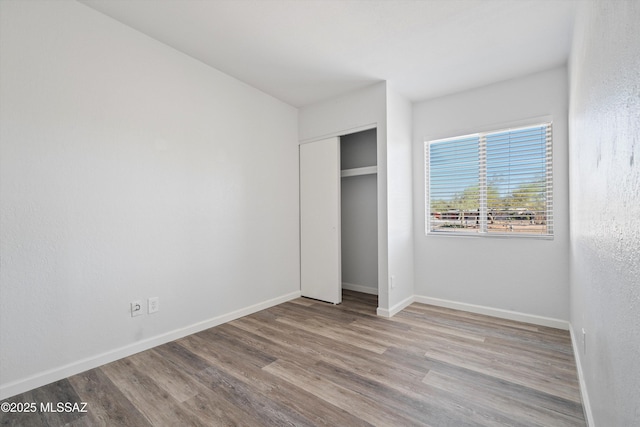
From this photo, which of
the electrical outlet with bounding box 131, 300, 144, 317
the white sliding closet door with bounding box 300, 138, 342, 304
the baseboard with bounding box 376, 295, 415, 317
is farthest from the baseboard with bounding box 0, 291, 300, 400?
the baseboard with bounding box 376, 295, 415, 317

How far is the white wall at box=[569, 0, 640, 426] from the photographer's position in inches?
28.2

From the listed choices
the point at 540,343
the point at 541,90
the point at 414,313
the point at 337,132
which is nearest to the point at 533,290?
the point at 540,343

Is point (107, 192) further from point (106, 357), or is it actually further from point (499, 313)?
point (499, 313)

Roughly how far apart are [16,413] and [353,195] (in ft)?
12.6

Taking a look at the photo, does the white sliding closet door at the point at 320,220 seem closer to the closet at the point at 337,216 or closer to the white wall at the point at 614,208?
the closet at the point at 337,216

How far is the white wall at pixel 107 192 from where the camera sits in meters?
1.88

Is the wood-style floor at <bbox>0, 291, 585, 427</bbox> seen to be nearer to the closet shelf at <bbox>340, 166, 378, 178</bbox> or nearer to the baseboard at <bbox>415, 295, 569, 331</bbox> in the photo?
the baseboard at <bbox>415, 295, 569, 331</bbox>

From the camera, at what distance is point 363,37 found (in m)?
2.48

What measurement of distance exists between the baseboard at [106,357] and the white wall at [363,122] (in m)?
1.63

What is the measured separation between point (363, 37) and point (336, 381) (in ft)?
8.81

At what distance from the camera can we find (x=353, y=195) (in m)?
4.43

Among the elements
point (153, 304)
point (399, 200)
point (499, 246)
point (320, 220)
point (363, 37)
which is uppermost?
point (363, 37)

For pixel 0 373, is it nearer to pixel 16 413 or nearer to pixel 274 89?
pixel 16 413

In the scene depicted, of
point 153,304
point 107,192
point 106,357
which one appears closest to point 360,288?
point 153,304
